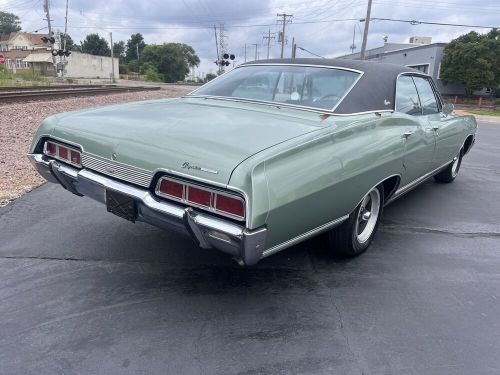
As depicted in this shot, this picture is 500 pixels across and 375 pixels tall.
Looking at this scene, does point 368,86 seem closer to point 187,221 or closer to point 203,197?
point 203,197

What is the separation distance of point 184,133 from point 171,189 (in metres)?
0.38

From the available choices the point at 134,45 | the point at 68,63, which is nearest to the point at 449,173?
the point at 68,63

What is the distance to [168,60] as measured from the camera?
92938mm

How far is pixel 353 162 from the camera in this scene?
112 inches

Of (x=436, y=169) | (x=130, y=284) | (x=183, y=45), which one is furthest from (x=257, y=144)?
(x=183, y=45)

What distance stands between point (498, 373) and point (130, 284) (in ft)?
7.24

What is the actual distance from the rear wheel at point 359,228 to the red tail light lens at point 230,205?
1154 millimetres

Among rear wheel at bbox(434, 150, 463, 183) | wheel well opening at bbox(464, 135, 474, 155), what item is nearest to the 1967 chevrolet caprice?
rear wheel at bbox(434, 150, 463, 183)

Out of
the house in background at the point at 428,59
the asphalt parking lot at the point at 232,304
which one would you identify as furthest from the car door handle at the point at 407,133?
the house in background at the point at 428,59

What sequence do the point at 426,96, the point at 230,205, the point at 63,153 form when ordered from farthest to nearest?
1. the point at 426,96
2. the point at 63,153
3. the point at 230,205

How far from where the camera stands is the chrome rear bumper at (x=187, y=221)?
7.38 feet

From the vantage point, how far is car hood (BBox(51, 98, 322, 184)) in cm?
238

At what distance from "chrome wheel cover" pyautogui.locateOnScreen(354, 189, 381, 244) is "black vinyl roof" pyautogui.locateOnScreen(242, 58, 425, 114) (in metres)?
0.68

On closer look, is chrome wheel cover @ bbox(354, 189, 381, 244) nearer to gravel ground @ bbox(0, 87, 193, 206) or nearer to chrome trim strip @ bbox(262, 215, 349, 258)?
chrome trim strip @ bbox(262, 215, 349, 258)
